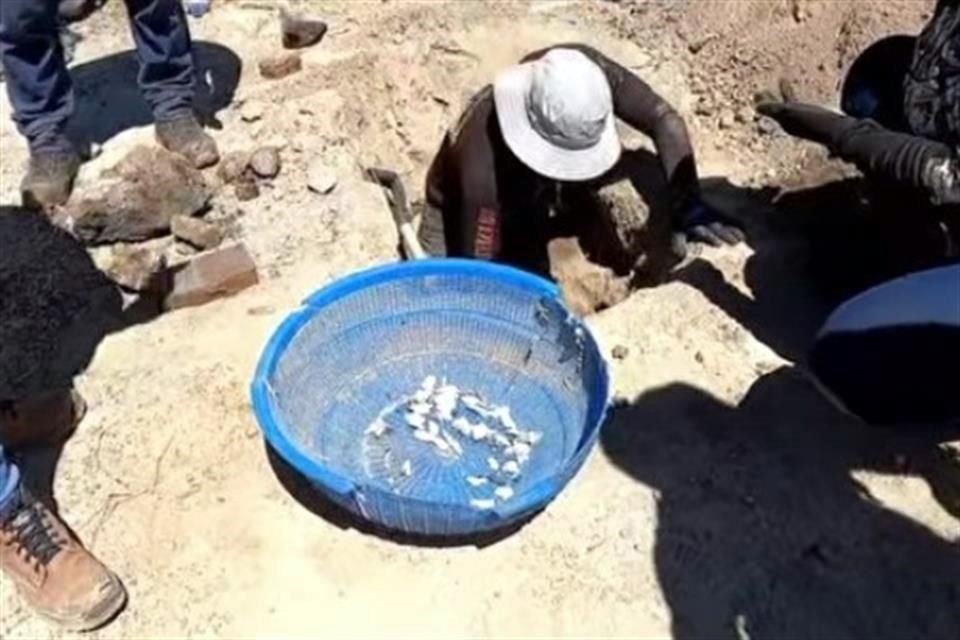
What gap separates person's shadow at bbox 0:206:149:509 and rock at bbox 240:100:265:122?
0.74 metres

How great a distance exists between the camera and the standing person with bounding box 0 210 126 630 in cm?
286

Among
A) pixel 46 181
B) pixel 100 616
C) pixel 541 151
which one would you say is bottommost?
pixel 100 616

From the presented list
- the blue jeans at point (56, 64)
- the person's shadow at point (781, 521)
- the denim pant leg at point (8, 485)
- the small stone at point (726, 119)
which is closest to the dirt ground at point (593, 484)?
the person's shadow at point (781, 521)

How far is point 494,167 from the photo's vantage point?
352 centimetres

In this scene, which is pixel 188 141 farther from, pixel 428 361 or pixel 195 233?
pixel 428 361

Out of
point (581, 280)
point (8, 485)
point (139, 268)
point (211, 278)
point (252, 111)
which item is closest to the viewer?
point (8, 485)

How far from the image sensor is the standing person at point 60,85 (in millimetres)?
3766

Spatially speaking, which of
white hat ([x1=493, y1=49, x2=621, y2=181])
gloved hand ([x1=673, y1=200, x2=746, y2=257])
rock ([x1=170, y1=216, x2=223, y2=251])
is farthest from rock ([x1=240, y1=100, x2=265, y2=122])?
gloved hand ([x1=673, y1=200, x2=746, y2=257])

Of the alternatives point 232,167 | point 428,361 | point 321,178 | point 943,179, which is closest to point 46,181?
point 232,167

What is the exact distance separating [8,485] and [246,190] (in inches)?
59.3

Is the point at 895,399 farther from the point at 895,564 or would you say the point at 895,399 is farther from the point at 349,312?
the point at 349,312

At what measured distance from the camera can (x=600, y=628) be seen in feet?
9.54

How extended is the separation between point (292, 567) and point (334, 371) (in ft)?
2.01

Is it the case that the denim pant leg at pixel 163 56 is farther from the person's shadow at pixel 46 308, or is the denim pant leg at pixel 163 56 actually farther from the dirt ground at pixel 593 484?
the person's shadow at pixel 46 308
